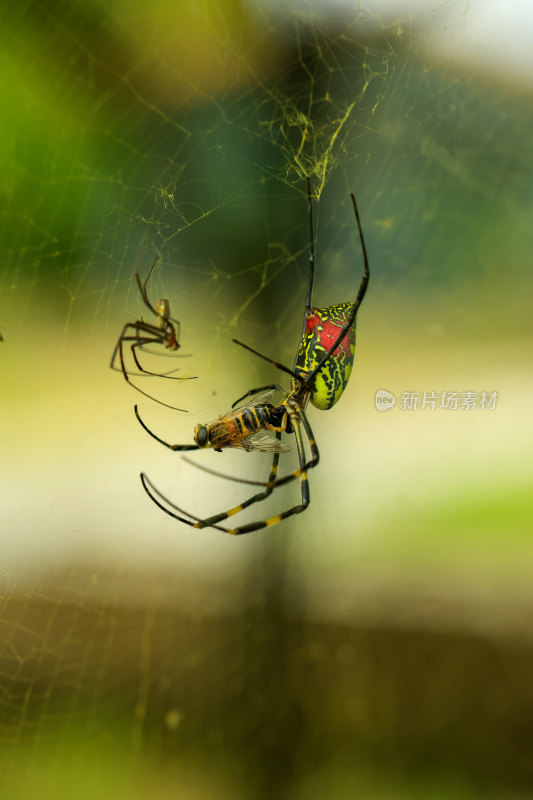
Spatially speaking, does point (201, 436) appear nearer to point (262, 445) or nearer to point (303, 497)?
point (262, 445)

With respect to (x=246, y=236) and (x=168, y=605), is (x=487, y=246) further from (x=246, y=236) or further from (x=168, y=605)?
(x=168, y=605)

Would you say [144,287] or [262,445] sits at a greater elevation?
[144,287]

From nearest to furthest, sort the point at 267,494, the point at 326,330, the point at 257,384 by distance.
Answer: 1. the point at 326,330
2. the point at 267,494
3. the point at 257,384

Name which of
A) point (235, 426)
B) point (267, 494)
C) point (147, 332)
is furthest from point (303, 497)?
point (147, 332)

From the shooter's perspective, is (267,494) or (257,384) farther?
(257,384)

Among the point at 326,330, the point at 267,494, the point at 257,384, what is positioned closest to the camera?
the point at 326,330

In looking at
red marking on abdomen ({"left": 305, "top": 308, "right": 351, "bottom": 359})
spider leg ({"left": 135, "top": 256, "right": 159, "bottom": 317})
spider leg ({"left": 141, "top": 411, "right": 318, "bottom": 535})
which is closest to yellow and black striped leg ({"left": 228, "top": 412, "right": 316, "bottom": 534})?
spider leg ({"left": 141, "top": 411, "right": 318, "bottom": 535})
